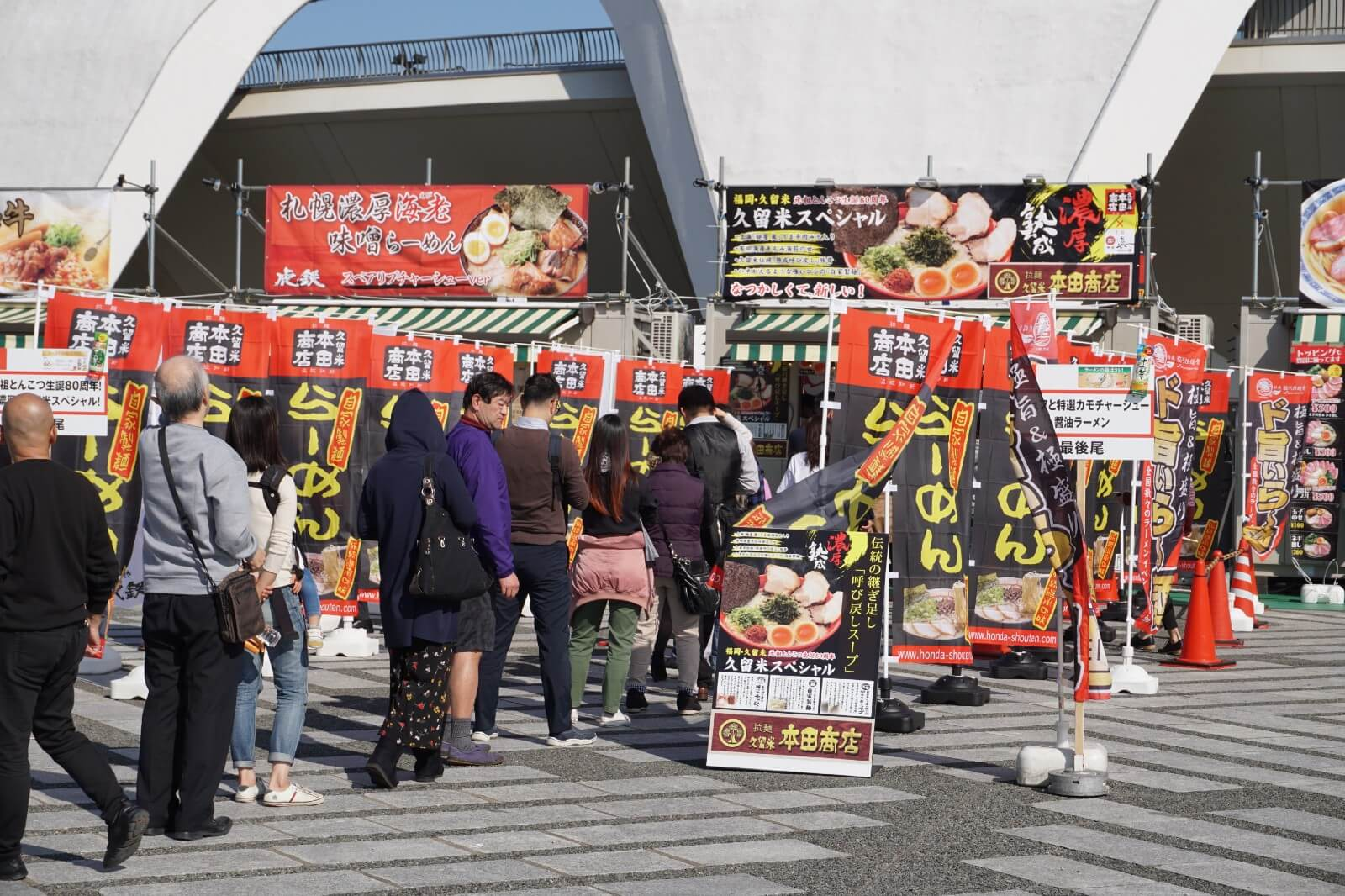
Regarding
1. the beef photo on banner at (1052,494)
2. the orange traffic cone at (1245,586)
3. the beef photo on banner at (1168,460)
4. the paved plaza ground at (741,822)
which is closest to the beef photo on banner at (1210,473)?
the orange traffic cone at (1245,586)

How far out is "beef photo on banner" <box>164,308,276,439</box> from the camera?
10922 mm

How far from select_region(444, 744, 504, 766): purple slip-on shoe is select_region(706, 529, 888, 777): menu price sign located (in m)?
1.01

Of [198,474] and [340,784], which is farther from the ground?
[198,474]

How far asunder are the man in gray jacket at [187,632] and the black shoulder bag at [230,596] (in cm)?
2

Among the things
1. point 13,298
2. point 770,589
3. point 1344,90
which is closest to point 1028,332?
point 770,589

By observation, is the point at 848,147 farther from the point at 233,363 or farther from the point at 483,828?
the point at 483,828

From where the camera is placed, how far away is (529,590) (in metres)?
8.08

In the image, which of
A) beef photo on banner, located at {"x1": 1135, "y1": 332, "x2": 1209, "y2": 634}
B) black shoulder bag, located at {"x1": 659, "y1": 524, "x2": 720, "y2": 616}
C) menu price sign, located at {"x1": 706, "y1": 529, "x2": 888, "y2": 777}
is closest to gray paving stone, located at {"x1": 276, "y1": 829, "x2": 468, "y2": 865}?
menu price sign, located at {"x1": 706, "y1": 529, "x2": 888, "y2": 777}

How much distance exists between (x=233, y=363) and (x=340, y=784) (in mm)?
5003

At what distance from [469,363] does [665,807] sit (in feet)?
27.0

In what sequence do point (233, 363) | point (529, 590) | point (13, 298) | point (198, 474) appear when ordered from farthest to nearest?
point (13, 298), point (233, 363), point (529, 590), point (198, 474)

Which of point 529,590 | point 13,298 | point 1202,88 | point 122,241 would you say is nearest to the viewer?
point 529,590

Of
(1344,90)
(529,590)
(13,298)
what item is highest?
(1344,90)

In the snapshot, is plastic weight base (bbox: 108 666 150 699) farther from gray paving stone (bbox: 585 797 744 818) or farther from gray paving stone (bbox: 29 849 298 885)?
gray paving stone (bbox: 29 849 298 885)
